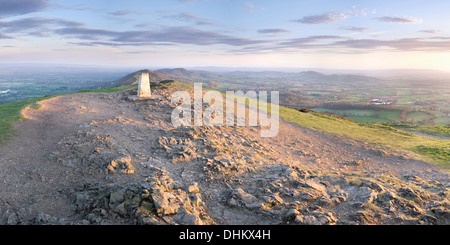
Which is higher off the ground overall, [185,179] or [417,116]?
[185,179]

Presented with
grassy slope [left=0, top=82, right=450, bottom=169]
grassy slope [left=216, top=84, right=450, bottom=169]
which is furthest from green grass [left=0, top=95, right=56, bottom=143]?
grassy slope [left=216, top=84, right=450, bottom=169]

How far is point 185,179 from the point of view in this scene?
10773 mm


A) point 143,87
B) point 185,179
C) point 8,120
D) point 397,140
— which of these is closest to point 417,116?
point 397,140

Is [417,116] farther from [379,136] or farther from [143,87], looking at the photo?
[143,87]

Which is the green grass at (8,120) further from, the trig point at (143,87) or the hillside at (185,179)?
the trig point at (143,87)

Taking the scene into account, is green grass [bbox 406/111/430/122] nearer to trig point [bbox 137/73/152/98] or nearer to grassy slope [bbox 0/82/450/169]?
grassy slope [bbox 0/82/450/169]

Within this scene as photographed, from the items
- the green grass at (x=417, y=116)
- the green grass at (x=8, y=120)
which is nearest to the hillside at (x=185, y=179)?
the green grass at (x=8, y=120)

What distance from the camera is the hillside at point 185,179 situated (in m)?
8.25

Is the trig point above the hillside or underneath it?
above

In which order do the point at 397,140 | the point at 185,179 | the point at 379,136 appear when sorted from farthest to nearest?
the point at 379,136
the point at 397,140
the point at 185,179

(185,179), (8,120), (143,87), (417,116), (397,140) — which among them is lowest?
(417,116)

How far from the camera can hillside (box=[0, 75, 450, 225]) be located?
825 centimetres

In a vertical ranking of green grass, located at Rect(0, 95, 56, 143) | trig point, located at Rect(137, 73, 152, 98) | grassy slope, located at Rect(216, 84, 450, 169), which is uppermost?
trig point, located at Rect(137, 73, 152, 98)
